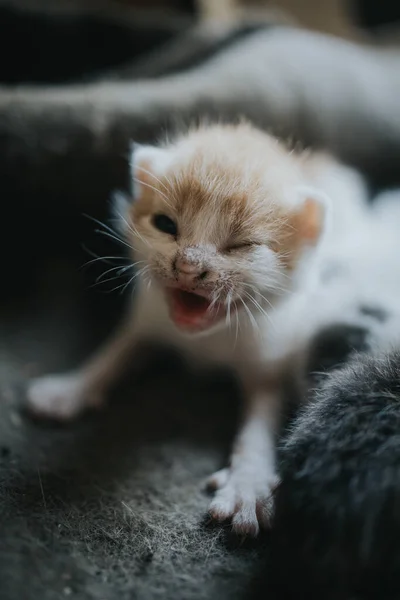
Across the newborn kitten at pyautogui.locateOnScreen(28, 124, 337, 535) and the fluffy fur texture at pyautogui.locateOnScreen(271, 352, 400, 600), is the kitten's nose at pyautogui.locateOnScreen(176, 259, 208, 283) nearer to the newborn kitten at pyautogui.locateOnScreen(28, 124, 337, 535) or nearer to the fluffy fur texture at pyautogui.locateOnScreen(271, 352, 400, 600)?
the newborn kitten at pyautogui.locateOnScreen(28, 124, 337, 535)

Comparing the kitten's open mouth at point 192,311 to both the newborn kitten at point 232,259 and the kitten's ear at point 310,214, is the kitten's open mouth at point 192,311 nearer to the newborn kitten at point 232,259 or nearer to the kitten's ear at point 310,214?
the newborn kitten at point 232,259

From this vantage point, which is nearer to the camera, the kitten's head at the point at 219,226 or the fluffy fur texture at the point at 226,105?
the kitten's head at the point at 219,226

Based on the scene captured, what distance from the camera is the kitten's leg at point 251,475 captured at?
0.99 m

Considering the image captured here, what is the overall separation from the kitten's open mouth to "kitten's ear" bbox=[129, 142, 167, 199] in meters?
0.21

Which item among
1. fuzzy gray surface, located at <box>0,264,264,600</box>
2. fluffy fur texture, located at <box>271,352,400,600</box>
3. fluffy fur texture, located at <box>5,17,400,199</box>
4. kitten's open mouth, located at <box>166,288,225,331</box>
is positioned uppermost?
fluffy fur texture, located at <box>5,17,400,199</box>

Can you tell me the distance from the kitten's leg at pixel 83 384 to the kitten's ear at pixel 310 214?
0.44m

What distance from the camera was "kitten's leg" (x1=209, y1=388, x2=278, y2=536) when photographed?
0.99 metres

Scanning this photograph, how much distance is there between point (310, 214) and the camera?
1.12 meters

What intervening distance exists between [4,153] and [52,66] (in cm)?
77

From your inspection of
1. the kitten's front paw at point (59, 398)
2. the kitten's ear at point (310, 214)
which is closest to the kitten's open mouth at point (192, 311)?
the kitten's ear at point (310, 214)

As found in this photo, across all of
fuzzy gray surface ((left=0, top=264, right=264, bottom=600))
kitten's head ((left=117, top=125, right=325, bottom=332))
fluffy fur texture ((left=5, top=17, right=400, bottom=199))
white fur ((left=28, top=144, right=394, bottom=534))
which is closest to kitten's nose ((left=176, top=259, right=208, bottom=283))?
kitten's head ((left=117, top=125, right=325, bottom=332))

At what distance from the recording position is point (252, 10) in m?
→ 2.66

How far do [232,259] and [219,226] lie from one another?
2.2 inches

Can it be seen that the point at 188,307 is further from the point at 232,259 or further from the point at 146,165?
the point at 146,165
